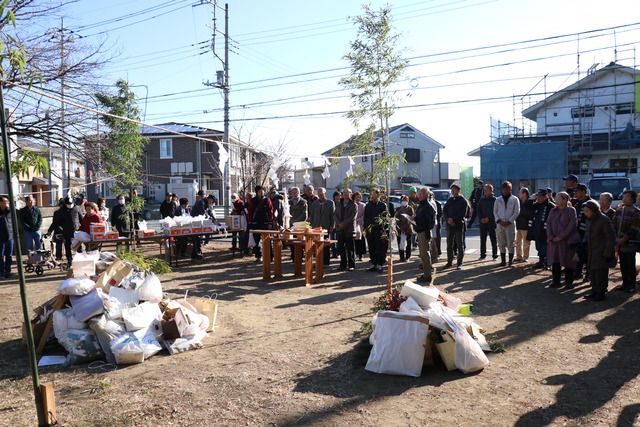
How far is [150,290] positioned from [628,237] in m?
7.61

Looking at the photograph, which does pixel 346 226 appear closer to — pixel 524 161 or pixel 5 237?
pixel 5 237

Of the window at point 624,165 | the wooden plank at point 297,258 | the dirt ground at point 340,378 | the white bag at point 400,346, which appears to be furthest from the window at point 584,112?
the white bag at point 400,346

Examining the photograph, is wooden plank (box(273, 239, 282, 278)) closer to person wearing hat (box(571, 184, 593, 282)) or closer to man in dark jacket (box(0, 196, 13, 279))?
man in dark jacket (box(0, 196, 13, 279))

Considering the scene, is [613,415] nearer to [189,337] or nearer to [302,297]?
[189,337]

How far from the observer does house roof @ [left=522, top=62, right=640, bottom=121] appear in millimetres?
29587

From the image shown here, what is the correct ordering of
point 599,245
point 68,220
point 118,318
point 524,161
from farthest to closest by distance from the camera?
1. point 524,161
2. point 68,220
3. point 599,245
4. point 118,318

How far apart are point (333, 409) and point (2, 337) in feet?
16.3

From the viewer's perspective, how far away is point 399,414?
4242 millimetres

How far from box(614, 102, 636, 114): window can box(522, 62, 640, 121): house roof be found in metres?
1.81

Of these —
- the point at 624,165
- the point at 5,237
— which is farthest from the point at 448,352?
the point at 624,165

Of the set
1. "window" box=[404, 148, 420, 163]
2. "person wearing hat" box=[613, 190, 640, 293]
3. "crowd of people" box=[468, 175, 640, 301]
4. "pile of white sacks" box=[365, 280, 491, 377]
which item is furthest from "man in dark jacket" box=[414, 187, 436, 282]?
"window" box=[404, 148, 420, 163]

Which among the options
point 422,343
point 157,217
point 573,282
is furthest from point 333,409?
point 157,217

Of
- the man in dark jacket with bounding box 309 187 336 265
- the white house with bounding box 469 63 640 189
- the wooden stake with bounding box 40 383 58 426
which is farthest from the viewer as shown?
the white house with bounding box 469 63 640 189

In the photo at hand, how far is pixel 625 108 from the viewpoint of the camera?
1213 inches
